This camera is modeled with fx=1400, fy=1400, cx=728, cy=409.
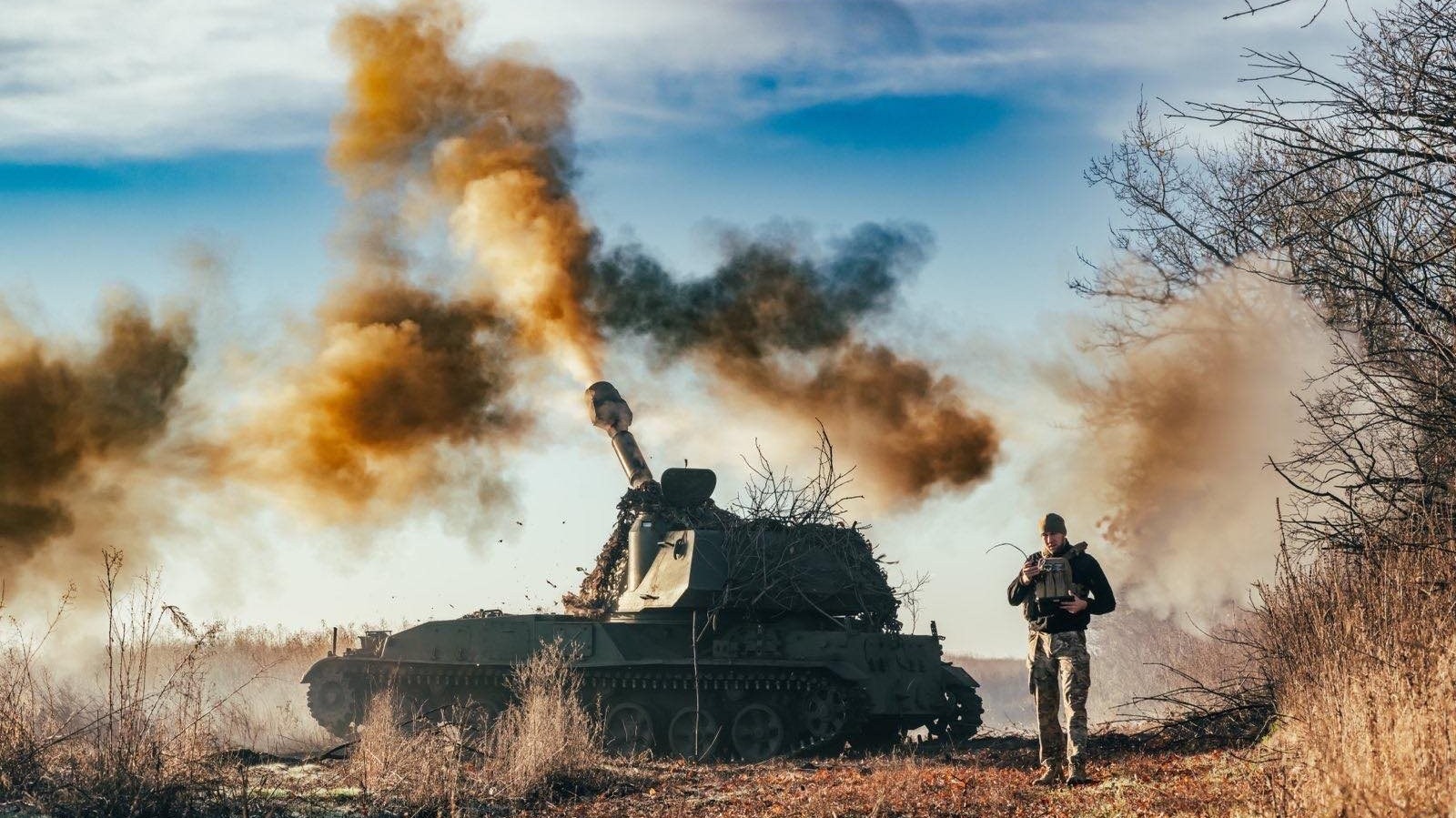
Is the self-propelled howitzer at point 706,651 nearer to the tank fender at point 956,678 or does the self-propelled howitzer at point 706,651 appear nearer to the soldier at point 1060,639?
the tank fender at point 956,678

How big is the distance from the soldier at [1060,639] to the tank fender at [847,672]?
5038mm

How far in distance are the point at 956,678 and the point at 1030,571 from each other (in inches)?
264

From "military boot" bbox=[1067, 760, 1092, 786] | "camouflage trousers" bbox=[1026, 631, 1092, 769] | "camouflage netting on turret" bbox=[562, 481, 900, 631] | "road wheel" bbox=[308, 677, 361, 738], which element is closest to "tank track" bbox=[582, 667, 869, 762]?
"camouflage netting on turret" bbox=[562, 481, 900, 631]

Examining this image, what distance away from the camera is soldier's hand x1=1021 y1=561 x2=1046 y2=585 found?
10867mm

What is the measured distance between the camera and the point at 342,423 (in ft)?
71.3

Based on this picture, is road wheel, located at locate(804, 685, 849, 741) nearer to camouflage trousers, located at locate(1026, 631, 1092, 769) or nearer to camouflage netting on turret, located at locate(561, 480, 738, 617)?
camouflage netting on turret, located at locate(561, 480, 738, 617)

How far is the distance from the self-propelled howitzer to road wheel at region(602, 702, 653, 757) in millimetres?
21

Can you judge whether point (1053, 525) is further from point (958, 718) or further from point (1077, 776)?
point (958, 718)

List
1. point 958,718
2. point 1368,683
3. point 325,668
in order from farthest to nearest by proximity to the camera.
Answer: point 325,668
point 958,718
point 1368,683

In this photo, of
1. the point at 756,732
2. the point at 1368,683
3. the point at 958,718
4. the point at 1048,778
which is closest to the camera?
the point at 1368,683

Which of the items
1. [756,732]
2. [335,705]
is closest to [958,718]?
[756,732]

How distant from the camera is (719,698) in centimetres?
1695

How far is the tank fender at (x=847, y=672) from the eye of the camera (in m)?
16.2

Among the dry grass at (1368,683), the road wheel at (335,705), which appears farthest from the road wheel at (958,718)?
the road wheel at (335,705)
